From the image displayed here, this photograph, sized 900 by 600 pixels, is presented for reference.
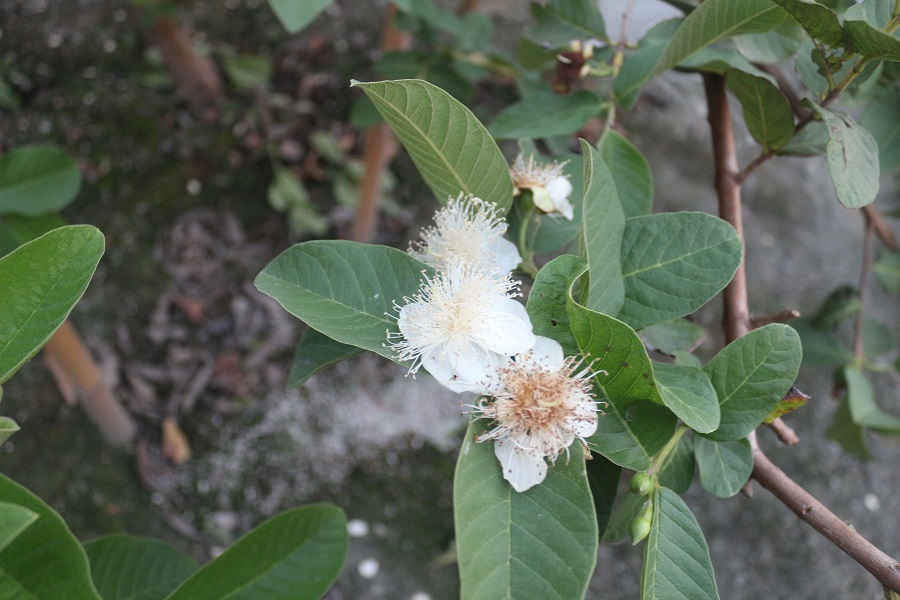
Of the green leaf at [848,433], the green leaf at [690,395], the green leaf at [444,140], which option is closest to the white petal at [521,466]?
the green leaf at [690,395]

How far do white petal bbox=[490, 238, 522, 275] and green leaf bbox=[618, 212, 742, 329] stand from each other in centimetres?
10

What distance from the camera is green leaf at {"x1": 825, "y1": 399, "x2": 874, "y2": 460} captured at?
4.47 ft

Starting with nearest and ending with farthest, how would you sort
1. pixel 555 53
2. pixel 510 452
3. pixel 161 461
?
pixel 510 452 < pixel 555 53 < pixel 161 461

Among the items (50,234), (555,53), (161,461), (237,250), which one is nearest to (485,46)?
(555,53)

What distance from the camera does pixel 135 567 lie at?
0.82 m

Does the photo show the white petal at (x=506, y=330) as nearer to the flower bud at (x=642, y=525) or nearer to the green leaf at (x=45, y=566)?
the flower bud at (x=642, y=525)

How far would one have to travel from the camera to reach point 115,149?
6.42 ft

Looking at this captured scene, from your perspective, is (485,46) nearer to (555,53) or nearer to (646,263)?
(555,53)

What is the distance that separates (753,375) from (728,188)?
1.04ft

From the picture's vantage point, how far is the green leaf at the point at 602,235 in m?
0.56

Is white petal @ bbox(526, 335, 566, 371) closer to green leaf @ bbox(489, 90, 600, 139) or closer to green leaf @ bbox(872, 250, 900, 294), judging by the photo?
green leaf @ bbox(489, 90, 600, 139)

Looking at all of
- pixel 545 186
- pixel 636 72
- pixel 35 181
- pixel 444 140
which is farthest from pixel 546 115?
pixel 35 181

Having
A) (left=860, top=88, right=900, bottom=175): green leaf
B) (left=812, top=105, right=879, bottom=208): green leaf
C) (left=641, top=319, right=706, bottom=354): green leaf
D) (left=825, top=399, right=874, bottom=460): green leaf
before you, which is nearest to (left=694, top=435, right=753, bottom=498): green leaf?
(left=641, top=319, right=706, bottom=354): green leaf

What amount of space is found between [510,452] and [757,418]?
225 millimetres
